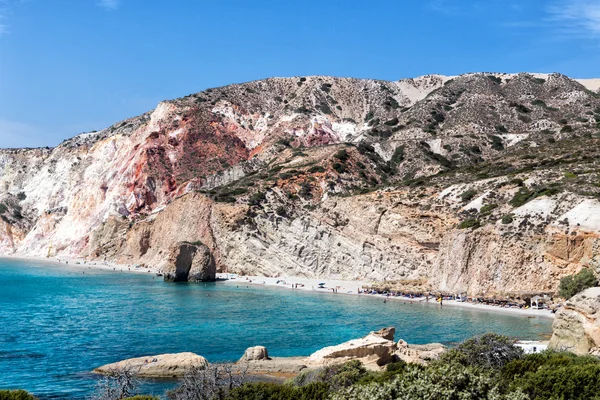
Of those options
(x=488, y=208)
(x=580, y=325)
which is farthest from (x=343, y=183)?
(x=580, y=325)

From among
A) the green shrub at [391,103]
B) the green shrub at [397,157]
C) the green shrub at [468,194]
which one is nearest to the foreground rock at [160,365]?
the green shrub at [468,194]

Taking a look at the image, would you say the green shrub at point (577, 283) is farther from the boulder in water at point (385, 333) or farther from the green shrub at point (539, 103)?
the green shrub at point (539, 103)

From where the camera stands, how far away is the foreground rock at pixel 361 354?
29.9m

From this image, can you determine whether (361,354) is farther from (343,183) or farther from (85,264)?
(85,264)

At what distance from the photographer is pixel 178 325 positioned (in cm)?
4491

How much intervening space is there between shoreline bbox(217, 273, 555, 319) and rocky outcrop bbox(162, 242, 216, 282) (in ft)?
7.82

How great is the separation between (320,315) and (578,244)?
69.8 feet

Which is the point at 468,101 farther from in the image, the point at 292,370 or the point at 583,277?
the point at 292,370

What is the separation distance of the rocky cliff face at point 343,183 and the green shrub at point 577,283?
2.94 meters

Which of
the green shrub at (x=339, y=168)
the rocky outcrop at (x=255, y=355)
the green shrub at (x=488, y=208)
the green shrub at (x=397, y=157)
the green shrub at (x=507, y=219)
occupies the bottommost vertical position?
the rocky outcrop at (x=255, y=355)

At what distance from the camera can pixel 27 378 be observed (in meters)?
28.8

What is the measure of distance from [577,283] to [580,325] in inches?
734

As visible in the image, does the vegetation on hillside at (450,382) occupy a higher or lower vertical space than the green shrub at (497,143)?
lower

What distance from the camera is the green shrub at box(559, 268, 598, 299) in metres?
45.0
